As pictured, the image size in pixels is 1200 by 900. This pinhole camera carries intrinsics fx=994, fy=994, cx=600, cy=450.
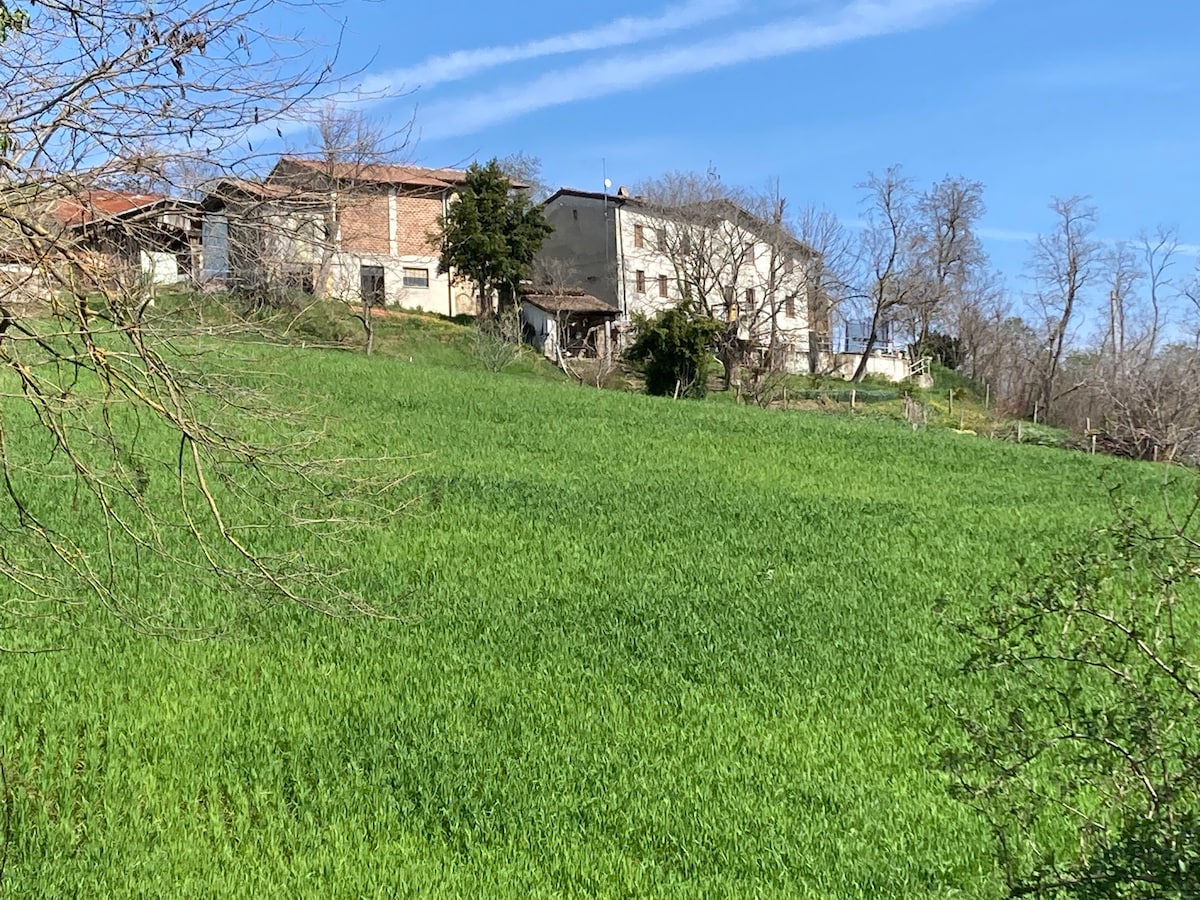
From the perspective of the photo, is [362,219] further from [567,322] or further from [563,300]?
[563,300]

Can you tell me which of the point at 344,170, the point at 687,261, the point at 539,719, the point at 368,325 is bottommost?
the point at 539,719

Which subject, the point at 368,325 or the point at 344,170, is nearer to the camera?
the point at 344,170

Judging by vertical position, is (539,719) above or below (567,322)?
below

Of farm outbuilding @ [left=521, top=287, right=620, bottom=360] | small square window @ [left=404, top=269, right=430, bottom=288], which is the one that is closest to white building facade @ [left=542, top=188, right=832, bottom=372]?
farm outbuilding @ [left=521, top=287, right=620, bottom=360]

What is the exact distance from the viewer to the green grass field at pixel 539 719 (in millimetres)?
4652

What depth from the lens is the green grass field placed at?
4.65 m

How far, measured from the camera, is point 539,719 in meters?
6.55

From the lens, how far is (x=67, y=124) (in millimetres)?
3346

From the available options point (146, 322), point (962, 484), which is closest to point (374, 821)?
point (146, 322)

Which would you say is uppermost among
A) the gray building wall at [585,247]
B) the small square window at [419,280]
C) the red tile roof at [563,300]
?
the gray building wall at [585,247]

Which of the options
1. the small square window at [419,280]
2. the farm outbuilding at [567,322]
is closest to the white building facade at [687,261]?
the farm outbuilding at [567,322]

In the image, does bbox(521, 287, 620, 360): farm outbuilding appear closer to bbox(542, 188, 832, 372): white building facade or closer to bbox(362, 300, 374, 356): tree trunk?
bbox(542, 188, 832, 372): white building facade

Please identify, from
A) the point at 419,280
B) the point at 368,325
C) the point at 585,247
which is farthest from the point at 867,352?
the point at 368,325

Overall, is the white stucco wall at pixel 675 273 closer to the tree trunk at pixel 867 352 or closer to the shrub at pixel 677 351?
the tree trunk at pixel 867 352
